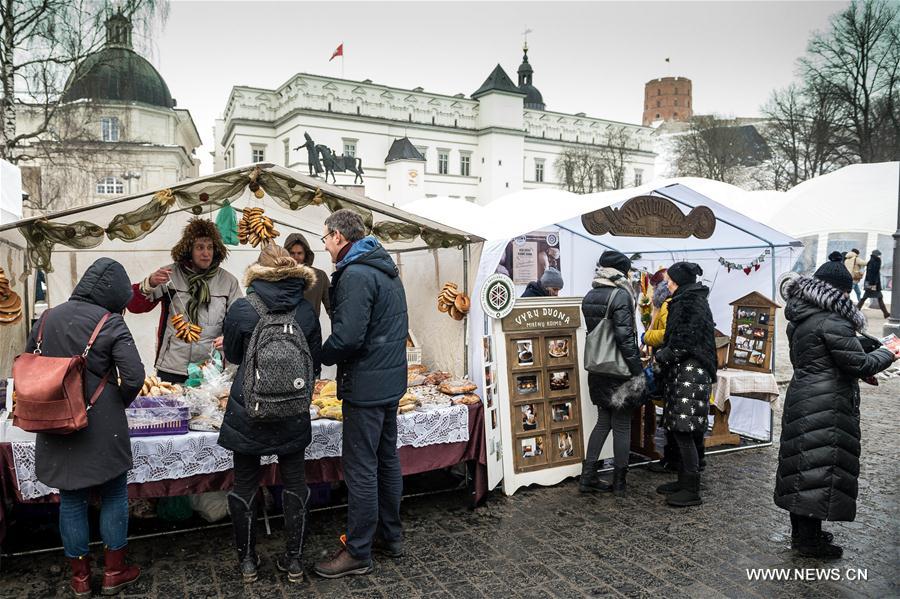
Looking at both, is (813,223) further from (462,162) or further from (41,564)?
(462,162)

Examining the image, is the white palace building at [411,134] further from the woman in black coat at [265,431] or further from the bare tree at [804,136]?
the woman in black coat at [265,431]

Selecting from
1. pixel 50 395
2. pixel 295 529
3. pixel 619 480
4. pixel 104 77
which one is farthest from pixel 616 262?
pixel 104 77

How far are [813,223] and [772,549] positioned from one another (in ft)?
40.6

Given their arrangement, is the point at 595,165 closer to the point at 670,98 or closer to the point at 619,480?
the point at 619,480

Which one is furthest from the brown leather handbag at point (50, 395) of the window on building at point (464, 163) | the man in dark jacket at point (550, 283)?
the window on building at point (464, 163)

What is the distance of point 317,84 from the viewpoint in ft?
179

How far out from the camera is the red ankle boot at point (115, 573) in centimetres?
325

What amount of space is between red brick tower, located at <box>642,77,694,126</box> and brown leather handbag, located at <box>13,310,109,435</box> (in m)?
118

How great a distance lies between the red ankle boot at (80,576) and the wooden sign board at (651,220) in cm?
419

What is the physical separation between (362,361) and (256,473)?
0.82 m

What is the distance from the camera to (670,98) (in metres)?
111

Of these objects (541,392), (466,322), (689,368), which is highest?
(466,322)

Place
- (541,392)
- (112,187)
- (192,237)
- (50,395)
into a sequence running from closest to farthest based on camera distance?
(50,395), (192,237), (541,392), (112,187)

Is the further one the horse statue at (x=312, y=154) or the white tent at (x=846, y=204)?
the horse statue at (x=312, y=154)
